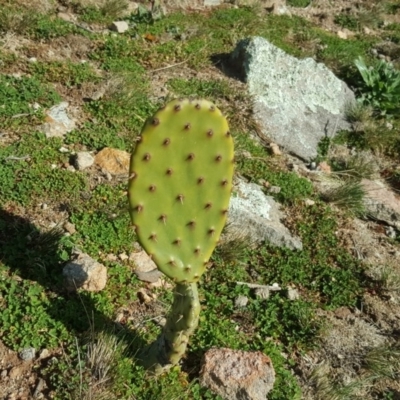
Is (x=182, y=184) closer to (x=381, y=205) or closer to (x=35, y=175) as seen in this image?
(x=35, y=175)

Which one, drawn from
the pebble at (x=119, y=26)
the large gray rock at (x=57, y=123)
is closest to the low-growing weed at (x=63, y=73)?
the large gray rock at (x=57, y=123)

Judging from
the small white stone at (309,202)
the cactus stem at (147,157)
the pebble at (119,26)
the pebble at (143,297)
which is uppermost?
the cactus stem at (147,157)

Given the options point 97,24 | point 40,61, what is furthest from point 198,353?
point 97,24

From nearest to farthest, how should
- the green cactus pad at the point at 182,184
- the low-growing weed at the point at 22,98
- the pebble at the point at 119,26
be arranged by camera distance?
the green cactus pad at the point at 182,184 < the low-growing weed at the point at 22,98 < the pebble at the point at 119,26

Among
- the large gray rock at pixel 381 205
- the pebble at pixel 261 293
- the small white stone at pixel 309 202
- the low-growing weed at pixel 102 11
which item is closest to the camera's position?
the pebble at pixel 261 293

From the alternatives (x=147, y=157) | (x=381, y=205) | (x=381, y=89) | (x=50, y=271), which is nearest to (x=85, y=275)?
(x=50, y=271)

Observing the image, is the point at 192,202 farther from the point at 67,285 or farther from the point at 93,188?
the point at 93,188

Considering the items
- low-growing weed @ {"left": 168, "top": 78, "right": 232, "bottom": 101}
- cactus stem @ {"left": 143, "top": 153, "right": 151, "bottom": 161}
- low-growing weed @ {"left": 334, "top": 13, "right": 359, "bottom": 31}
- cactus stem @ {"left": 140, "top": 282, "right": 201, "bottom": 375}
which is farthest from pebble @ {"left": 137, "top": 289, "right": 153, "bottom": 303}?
low-growing weed @ {"left": 334, "top": 13, "right": 359, "bottom": 31}

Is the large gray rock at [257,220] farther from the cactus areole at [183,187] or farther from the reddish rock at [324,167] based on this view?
the cactus areole at [183,187]
